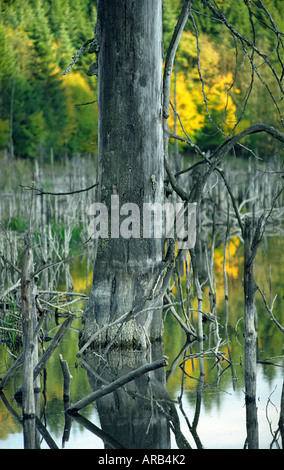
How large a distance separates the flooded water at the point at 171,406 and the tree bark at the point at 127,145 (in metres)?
0.39

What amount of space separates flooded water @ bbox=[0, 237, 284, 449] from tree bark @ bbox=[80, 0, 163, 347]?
39 cm

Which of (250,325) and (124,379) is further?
(250,325)

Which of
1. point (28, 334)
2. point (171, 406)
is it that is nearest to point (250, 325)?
point (171, 406)

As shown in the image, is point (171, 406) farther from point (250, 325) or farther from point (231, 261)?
point (231, 261)

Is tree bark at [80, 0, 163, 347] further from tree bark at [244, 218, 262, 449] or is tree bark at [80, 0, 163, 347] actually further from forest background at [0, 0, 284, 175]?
forest background at [0, 0, 284, 175]

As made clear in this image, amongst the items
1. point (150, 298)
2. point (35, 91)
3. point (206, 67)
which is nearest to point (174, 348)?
point (150, 298)

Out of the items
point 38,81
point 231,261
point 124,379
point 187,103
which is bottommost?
point 124,379

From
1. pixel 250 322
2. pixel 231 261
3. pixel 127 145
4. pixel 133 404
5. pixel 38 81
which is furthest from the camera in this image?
pixel 38 81

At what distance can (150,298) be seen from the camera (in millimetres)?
5000

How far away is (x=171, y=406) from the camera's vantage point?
166 inches

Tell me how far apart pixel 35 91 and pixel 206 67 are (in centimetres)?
822

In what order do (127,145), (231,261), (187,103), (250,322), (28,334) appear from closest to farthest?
(28,334) < (250,322) < (127,145) < (231,261) < (187,103)

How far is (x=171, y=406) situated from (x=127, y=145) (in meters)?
1.90

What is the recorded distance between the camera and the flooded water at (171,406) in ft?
12.1
